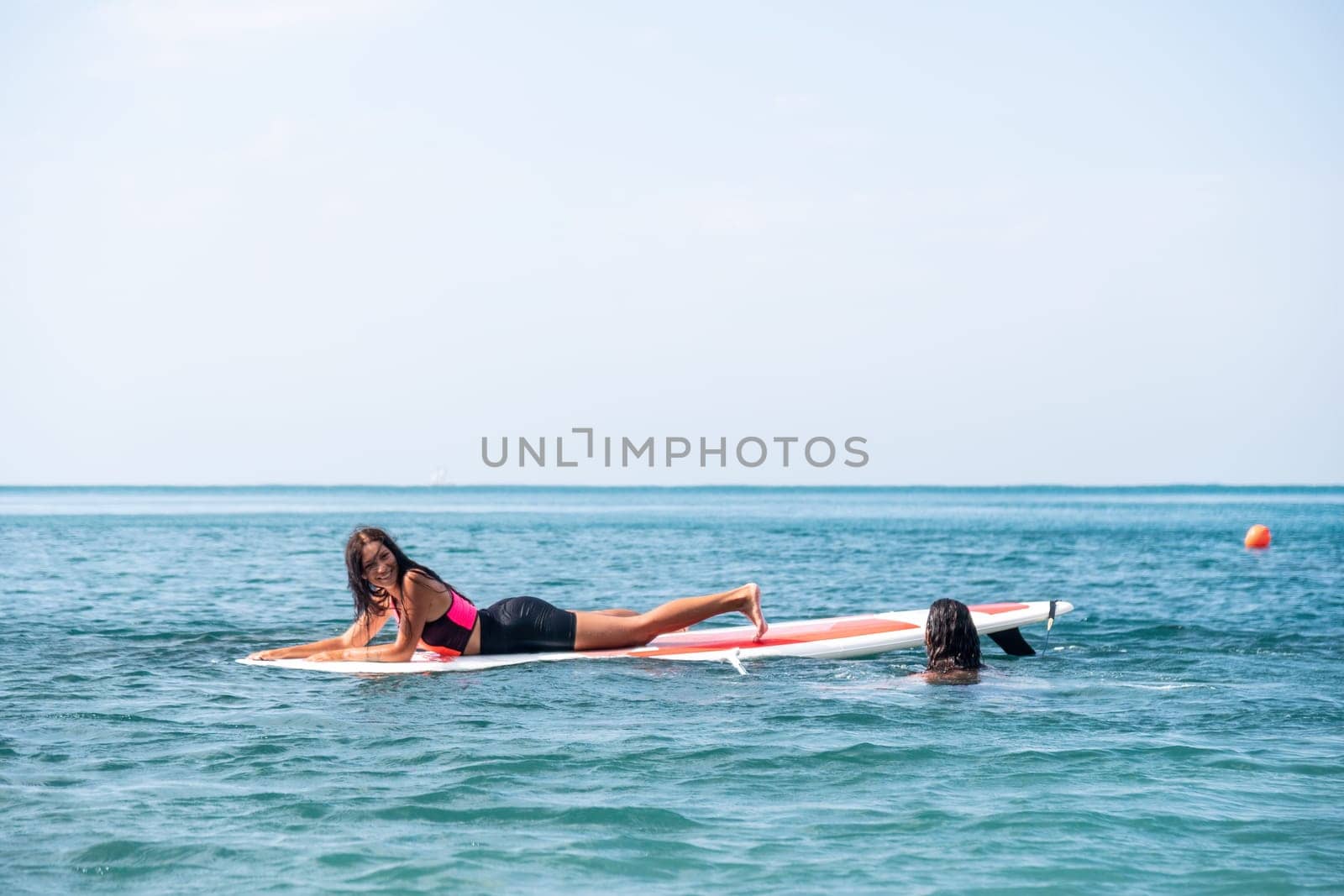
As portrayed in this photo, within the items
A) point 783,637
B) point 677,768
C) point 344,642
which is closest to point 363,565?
point 344,642

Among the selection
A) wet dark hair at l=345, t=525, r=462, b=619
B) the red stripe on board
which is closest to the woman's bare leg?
the red stripe on board

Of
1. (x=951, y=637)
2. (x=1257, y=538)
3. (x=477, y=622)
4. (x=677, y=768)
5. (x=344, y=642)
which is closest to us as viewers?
(x=677, y=768)

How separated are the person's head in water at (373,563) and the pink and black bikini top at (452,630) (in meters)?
0.67

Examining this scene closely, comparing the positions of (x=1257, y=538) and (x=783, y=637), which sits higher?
(x=783, y=637)

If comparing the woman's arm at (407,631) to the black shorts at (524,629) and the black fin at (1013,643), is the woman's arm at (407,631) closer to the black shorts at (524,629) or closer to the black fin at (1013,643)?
the black shorts at (524,629)

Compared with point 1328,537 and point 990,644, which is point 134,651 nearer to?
point 990,644

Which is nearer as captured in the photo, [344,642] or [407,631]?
[407,631]

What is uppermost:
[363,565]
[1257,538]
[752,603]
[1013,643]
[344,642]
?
[363,565]

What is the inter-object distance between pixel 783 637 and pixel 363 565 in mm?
3821

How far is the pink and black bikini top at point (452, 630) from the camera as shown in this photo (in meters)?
9.23

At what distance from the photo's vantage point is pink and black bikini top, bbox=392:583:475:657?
923cm

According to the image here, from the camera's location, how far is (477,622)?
9.38 m

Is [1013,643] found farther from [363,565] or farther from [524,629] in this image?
[363,565]

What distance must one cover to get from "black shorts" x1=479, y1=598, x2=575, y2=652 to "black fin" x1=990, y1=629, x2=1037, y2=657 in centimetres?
388
